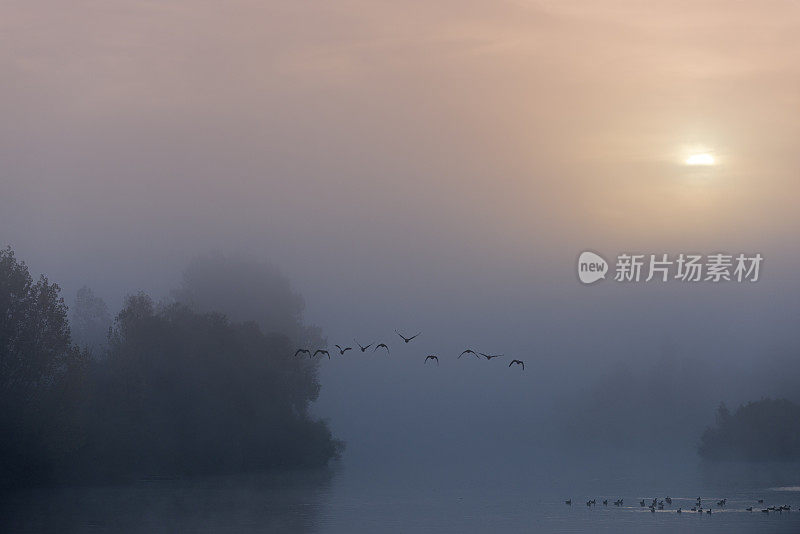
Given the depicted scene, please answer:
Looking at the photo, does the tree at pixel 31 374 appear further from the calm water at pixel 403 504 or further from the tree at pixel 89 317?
the tree at pixel 89 317

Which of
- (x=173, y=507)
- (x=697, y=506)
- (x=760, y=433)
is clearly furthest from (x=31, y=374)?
(x=760, y=433)

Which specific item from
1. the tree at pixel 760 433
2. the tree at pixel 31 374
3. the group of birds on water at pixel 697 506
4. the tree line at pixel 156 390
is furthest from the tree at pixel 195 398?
the tree at pixel 760 433

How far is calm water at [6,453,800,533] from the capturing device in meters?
57.7

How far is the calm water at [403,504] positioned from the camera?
5770 cm

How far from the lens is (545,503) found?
75062 mm

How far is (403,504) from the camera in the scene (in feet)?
241

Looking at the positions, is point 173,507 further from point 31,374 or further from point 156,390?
point 156,390

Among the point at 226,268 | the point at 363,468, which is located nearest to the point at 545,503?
the point at 363,468

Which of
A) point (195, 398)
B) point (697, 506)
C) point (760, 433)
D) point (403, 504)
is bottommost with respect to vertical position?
point (403, 504)

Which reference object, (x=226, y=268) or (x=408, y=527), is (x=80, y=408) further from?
(x=226, y=268)

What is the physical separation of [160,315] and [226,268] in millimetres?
26635

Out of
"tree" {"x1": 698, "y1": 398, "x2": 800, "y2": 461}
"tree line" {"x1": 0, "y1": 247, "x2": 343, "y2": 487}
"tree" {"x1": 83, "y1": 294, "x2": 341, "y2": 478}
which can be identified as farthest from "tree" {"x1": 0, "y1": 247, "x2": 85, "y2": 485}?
"tree" {"x1": 698, "y1": 398, "x2": 800, "y2": 461}

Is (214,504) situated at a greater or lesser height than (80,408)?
lesser

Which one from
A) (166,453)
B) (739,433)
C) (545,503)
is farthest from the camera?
(739,433)
